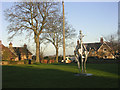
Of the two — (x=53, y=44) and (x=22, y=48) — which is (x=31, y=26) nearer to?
(x=53, y=44)

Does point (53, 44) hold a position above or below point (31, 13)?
below

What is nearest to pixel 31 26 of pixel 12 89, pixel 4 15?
pixel 4 15

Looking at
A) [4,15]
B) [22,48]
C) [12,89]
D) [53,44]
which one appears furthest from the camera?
[22,48]

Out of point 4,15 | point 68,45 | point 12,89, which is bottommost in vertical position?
point 12,89

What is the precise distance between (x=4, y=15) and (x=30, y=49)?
40.1 m

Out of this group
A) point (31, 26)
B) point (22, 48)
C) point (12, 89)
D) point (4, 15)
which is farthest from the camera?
point (22, 48)

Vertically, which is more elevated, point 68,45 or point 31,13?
point 31,13

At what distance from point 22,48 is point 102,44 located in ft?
102

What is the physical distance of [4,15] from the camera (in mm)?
37000

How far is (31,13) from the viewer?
3834cm

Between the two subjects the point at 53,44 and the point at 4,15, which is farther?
the point at 53,44

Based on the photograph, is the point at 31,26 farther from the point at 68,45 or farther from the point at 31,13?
the point at 68,45

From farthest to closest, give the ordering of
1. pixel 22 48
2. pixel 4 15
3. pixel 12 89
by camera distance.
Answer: pixel 22 48
pixel 4 15
pixel 12 89

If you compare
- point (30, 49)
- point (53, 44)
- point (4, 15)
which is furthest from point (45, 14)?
point (30, 49)
